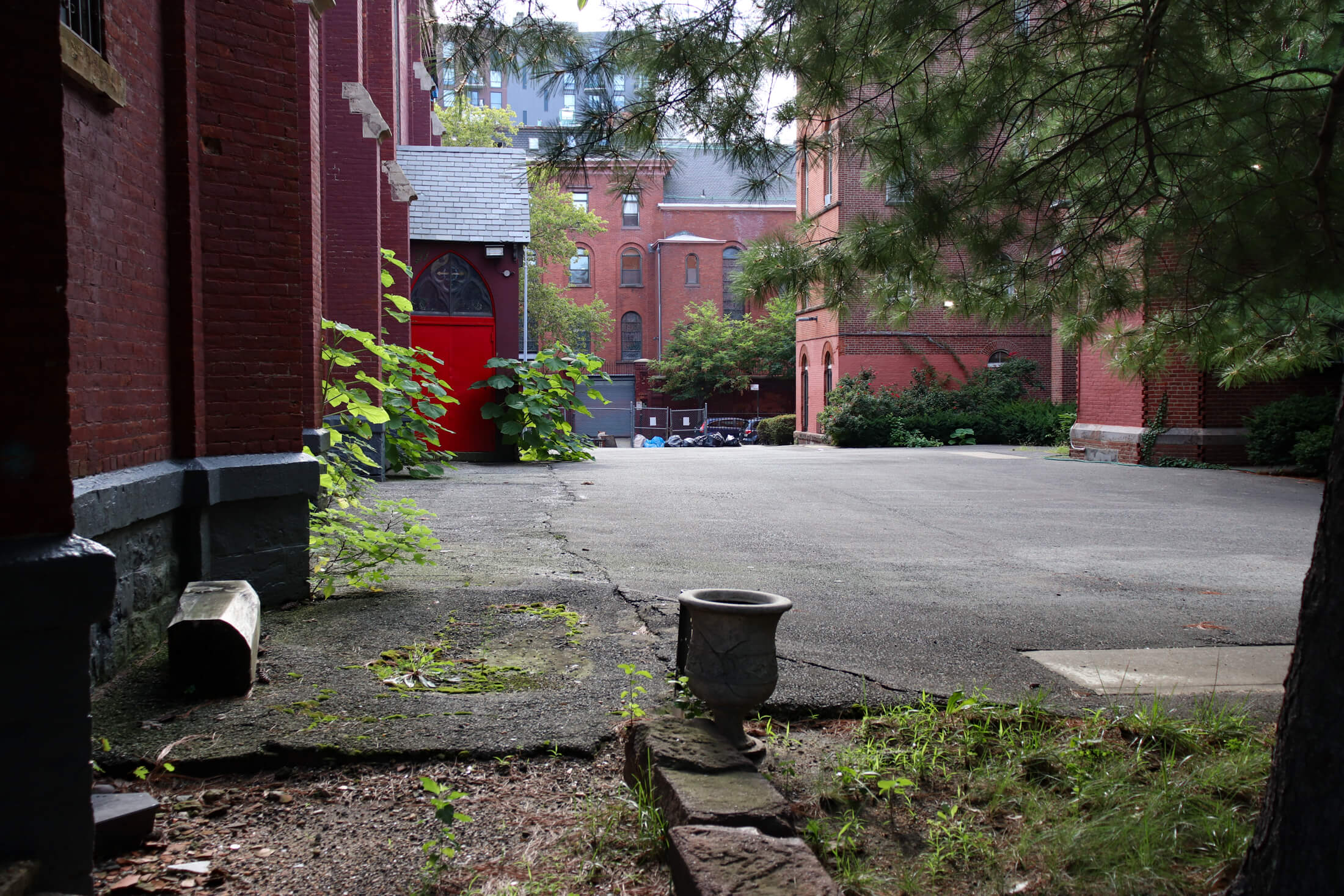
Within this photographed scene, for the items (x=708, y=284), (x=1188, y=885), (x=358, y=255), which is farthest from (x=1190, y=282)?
(x=708, y=284)

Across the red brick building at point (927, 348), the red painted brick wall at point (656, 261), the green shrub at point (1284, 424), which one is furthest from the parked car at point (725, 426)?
the green shrub at point (1284, 424)

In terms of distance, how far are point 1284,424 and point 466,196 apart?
14957 millimetres

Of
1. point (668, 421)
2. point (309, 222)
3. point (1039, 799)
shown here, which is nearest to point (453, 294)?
point (309, 222)

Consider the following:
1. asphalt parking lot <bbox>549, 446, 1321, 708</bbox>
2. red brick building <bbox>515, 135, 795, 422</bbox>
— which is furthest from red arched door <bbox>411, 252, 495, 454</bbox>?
red brick building <bbox>515, 135, 795, 422</bbox>

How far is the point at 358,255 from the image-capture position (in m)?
13.4

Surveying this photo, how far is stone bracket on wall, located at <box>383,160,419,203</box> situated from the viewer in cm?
1491

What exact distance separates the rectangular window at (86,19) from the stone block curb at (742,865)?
4124 mm

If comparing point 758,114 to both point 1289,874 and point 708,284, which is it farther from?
point 708,284

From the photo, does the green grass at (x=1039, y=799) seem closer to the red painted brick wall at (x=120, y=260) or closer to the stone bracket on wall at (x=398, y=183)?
the red painted brick wall at (x=120, y=260)

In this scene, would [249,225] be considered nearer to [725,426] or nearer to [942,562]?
[942,562]

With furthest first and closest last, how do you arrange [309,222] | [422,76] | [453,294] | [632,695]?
[422,76], [453,294], [309,222], [632,695]

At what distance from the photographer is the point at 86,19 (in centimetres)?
423

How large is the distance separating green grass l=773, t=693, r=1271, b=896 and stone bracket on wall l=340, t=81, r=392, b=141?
38.5 feet

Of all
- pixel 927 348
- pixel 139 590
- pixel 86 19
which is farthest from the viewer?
pixel 927 348
